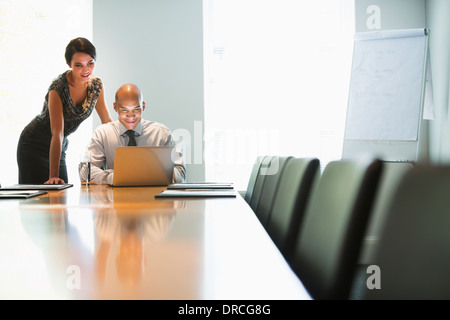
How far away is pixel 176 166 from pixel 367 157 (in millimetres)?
2220

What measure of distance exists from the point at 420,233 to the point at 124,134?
285 cm

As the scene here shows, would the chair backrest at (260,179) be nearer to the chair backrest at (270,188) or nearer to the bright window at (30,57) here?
the chair backrest at (270,188)

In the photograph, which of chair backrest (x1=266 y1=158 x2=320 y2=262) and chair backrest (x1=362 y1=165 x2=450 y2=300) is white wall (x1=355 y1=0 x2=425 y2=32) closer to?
chair backrest (x1=266 y1=158 x2=320 y2=262)

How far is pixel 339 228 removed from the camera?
89cm

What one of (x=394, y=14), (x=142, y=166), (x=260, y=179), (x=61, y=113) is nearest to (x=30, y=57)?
(x=61, y=113)

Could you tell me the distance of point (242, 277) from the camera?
2.00 ft

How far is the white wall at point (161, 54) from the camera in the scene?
474cm

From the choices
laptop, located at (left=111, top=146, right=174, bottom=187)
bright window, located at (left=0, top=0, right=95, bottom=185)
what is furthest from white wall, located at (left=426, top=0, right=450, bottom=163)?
bright window, located at (left=0, top=0, right=95, bottom=185)

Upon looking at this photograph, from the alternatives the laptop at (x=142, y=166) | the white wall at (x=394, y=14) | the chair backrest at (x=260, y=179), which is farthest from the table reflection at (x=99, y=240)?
the white wall at (x=394, y=14)

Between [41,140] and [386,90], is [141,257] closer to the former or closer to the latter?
[41,140]

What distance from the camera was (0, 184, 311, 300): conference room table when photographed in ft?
1.80

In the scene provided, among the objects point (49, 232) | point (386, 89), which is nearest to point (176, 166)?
point (49, 232)

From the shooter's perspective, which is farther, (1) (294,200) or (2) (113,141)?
(2) (113,141)
